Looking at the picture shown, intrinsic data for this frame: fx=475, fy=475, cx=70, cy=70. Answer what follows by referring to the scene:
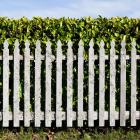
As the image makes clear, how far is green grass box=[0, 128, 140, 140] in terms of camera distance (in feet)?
28.3

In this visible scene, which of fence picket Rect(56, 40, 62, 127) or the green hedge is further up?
the green hedge

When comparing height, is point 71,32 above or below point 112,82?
above

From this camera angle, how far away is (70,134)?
8797mm

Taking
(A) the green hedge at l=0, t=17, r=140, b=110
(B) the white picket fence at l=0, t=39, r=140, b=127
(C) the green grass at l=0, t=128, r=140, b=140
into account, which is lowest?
(C) the green grass at l=0, t=128, r=140, b=140

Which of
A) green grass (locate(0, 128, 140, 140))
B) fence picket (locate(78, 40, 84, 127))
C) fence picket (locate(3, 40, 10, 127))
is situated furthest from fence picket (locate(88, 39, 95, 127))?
fence picket (locate(3, 40, 10, 127))

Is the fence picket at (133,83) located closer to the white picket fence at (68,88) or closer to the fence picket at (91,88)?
the white picket fence at (68,88)

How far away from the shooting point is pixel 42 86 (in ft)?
28.9

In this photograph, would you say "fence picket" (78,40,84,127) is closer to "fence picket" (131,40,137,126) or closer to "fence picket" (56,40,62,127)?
"fence picket" (56,40,62,127)

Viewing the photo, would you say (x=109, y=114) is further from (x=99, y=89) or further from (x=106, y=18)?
(x=106, y=18)

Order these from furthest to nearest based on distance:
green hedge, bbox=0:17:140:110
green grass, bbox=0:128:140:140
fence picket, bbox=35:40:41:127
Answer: green hedge, bbox=0:17:140:110
green grass, bbox=0:128:140:140
fence picket, bbox=35:40:41:127

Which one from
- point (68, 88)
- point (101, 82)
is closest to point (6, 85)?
point (68, 88)

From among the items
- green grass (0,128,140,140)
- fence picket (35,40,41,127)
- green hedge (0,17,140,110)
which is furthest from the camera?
green hedge (0,17,140,110)

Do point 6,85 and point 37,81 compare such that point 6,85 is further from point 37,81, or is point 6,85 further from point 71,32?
point 71,32

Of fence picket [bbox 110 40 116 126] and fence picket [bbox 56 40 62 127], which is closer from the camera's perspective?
fence picket [bbox 56 40 62 127]
